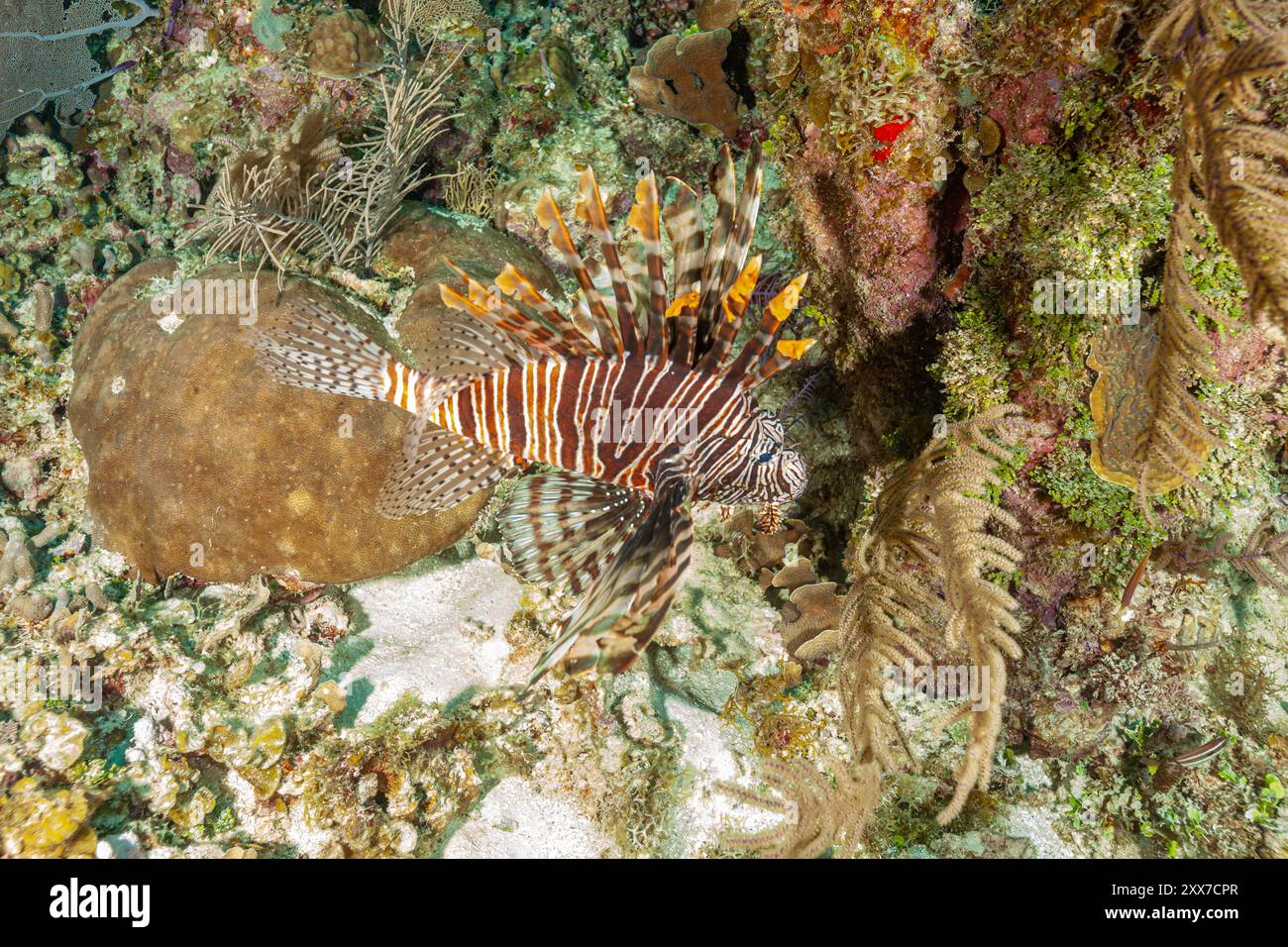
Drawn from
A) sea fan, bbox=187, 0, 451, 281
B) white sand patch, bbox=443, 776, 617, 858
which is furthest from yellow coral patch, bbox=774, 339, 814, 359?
sea fan, bbox=187, 0, 451, 281

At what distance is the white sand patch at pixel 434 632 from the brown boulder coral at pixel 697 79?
421 centimetres

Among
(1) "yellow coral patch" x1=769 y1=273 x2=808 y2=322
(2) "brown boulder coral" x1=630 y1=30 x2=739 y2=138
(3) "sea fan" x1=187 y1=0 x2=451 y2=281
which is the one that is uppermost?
(2) "brown boulder coral" x1=630 y1=30 x2=739 y2=138

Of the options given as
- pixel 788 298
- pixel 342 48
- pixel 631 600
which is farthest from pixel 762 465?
pixel 342 48

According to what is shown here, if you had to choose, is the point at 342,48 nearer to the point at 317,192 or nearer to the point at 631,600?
the point at 317,192

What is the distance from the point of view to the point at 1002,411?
2.93m

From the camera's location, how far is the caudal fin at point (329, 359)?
137 inches

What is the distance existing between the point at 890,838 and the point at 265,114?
806 centimetres

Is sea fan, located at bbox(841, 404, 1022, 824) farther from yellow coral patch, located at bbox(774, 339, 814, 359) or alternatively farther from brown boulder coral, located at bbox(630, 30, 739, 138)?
brown boulder coral, located at bbox(630, 30, 739, 138)

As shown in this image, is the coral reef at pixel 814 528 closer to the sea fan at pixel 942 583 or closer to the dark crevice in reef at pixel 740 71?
the sea fan at pixel 942 583

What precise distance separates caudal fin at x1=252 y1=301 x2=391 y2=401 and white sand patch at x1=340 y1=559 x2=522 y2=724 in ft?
5.58

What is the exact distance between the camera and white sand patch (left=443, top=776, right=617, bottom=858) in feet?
11.5

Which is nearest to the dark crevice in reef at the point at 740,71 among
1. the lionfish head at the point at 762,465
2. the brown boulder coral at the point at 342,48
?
the brown boulder coral at the point at 342,48
